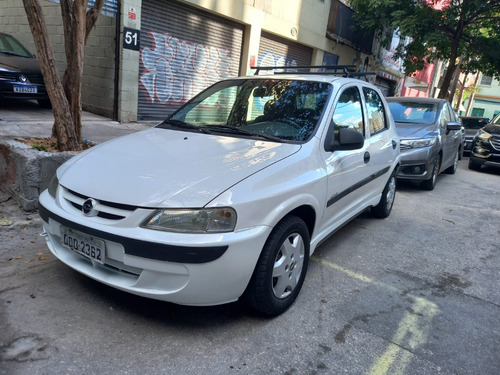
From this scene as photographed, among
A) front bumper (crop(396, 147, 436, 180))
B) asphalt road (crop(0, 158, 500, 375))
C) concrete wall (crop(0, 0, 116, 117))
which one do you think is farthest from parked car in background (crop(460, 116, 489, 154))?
concrete wall (crop(0, 0, 116, 117))

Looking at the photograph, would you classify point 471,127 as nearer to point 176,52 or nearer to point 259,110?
point 176,52

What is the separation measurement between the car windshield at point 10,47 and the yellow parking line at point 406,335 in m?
8.37

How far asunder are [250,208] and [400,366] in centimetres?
129

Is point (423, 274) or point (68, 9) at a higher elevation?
point (68, 9)

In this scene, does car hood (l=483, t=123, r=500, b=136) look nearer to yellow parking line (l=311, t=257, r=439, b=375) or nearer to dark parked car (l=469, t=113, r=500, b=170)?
dark parked car (l=469, t=113, r=500, b=170)

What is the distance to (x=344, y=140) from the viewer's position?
3176 millimetres

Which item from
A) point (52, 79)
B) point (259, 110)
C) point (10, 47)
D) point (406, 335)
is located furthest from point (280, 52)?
point (406, 335)

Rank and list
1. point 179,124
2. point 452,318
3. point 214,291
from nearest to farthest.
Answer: point 214,291
point 452,318
point 179,124

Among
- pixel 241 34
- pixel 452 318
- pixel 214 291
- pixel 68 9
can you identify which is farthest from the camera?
pixel 241 34

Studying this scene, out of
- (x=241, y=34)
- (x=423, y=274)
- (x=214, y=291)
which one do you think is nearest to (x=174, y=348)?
(x=214, y=291)

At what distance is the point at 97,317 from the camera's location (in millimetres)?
2564

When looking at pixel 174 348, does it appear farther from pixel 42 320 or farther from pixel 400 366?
pixel 400 366

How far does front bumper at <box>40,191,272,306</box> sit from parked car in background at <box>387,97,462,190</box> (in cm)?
499

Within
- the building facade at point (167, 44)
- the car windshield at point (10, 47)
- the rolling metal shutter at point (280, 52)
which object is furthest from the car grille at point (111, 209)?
the rolling metal shutter at point (280, 52)
